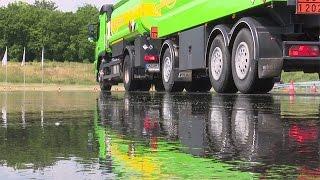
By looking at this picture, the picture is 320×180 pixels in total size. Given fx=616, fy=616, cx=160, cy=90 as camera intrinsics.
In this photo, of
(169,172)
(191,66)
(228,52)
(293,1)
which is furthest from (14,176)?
(191,66)

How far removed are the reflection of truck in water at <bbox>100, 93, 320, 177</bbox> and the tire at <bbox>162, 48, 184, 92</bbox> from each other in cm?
739

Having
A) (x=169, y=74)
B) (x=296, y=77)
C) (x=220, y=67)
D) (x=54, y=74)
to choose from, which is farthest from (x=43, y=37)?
(x=220, y=67)

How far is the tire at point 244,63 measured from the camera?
1020 centimetres

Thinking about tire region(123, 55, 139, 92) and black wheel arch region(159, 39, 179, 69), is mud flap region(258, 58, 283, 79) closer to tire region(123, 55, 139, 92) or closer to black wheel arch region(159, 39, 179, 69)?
black wheel arch region(159, 39, 179, 69)

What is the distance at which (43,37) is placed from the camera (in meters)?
105

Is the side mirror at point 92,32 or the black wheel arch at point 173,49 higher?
the side mirror at point 92,32

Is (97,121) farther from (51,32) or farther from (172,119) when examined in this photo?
(51,32)

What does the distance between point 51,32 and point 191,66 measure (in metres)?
95.5

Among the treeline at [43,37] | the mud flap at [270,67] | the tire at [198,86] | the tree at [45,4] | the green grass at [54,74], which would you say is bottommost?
the tire at [198,86]

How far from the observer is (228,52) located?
11367 mm

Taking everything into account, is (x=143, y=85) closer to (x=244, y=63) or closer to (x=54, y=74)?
(x=244, y=63)

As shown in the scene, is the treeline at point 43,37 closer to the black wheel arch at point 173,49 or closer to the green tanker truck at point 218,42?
the green tanker truck at point 218,42

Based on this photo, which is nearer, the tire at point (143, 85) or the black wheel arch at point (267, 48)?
the black wheel arch at point (267, 48)

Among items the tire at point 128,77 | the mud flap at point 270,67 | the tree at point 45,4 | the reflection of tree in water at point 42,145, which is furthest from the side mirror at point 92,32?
the tree at point 45,4
